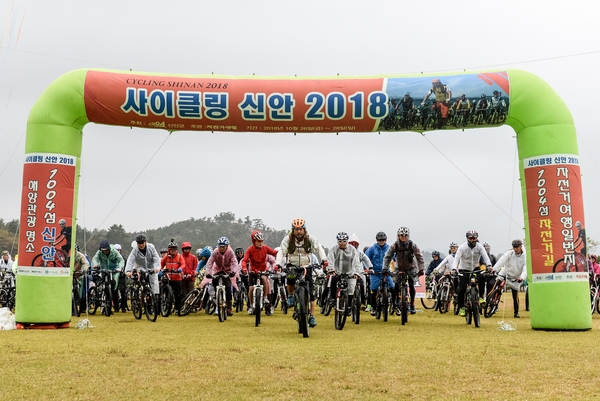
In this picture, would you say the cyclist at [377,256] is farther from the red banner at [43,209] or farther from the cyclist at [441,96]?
the red banner at [43,209]

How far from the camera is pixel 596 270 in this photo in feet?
69.9

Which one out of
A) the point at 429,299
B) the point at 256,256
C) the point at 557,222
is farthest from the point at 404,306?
the point at 429,299

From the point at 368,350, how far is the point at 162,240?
109593 millimetres

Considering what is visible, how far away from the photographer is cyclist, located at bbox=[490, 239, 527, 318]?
19781 mm

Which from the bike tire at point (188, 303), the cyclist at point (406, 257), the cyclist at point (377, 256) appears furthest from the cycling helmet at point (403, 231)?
the bike tire at point (188, 303)

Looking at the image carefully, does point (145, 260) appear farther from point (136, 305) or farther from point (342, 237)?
point (342, 237)

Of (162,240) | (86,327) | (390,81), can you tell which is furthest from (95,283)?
(162,240)

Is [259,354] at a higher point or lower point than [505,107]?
lower

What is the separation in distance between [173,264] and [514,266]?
914 centimetres

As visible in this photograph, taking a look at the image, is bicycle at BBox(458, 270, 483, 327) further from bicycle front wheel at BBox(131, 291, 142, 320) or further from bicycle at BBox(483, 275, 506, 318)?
bicycle front wheel at BBox(131, 291, 142, 320)

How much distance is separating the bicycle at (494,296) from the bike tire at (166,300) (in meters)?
8.11

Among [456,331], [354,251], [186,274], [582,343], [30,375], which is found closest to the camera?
[30,375]

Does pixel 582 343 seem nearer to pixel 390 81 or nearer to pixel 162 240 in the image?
pixel 390 81

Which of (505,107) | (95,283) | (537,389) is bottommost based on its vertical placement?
(537,389)
